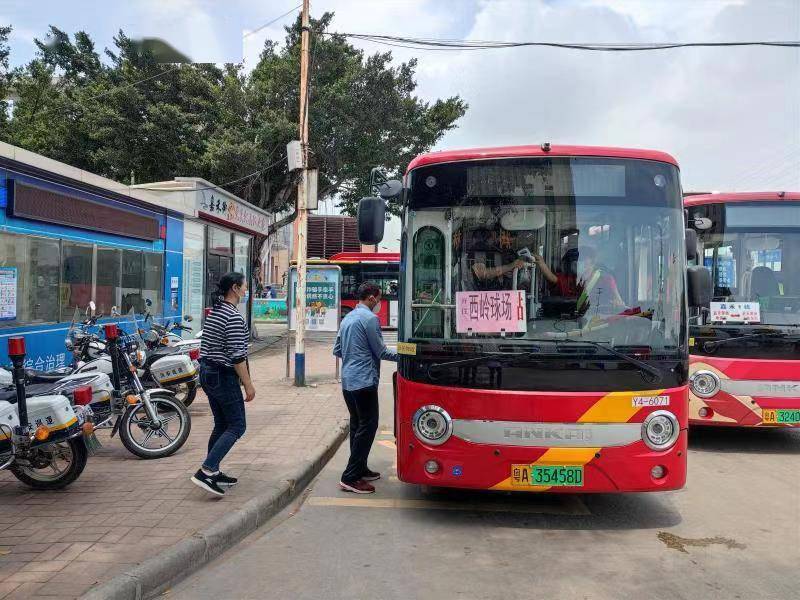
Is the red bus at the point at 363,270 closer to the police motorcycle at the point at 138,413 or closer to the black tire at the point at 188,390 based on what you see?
the black tire at the point at 188,390

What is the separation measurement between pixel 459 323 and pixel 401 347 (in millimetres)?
480

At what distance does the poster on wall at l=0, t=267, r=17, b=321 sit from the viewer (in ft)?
27.2

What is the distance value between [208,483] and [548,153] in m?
3.48

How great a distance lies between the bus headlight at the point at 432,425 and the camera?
15.6 ft

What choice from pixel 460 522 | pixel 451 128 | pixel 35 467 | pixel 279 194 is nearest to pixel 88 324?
pixel 35 467

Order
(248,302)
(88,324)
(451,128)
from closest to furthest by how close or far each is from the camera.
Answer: (88,324), (248,302), (451,128)

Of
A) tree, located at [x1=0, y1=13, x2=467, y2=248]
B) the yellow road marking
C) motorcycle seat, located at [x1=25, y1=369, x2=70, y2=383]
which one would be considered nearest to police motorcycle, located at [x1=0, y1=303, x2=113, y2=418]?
motorcycle seat, located at [x1=25, y1=369, x2=70, y2=383]

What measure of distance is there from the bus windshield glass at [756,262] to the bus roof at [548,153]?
2817 millimetres

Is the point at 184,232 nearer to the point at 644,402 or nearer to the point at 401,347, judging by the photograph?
the point at 401,347

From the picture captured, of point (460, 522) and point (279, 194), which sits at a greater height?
point (279, 194)

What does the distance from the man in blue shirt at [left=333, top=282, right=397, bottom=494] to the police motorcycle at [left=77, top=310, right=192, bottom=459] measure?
74.2 inches

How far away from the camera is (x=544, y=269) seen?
4828mm

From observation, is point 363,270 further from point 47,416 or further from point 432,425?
point 432,425

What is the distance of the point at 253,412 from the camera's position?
8.99 metres
